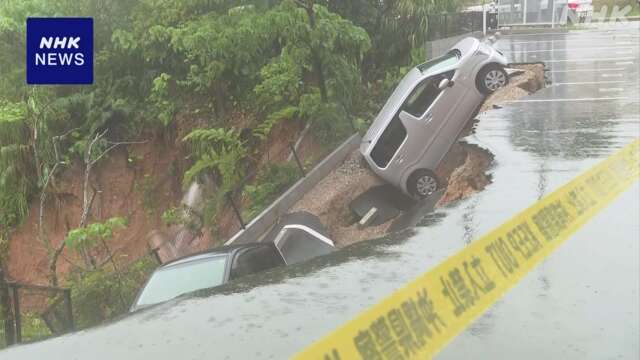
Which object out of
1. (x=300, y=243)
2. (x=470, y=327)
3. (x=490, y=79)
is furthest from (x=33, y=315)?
Answer: (x=470, y=327)

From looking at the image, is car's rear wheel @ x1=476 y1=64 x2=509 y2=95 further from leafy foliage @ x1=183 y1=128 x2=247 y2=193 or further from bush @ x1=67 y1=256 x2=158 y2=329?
bush @ x1=67 y1=256 x2=158 y2=329

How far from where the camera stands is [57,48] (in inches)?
600

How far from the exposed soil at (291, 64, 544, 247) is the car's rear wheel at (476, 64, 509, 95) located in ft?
2.14

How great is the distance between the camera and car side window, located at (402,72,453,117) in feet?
35.9

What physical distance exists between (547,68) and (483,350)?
45.1 ft

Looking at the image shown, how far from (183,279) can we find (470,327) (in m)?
3.70

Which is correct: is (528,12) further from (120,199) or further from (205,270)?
(205,270)

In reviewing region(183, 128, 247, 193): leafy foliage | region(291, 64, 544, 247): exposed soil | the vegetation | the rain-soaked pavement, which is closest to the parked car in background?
the vegetation

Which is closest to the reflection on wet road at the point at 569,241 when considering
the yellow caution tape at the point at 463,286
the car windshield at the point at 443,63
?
the yellow caution tape at the point at 463,286

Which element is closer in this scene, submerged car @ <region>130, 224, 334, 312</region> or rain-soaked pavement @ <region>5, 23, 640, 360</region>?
rain-soaked pavement @ <region>5, 23, 640, 360</region>

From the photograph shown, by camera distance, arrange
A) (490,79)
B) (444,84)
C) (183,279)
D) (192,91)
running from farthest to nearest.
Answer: (192,91), (490,79), (444,84), (183,279)

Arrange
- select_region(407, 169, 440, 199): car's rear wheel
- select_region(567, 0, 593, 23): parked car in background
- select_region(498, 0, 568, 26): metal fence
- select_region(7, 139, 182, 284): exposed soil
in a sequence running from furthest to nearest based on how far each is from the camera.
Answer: select_region(567, 0, 593, 23): parked car in background → select_region(498, 0, 568, 26): metal fence → select_region(7, 139, 182, 284): exposed soil → select_region(407, 169, 440, 199): car's rear wheel

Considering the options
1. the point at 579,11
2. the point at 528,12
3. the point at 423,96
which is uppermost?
the point at 579,11

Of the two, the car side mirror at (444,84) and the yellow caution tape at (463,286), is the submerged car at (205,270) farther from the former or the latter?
the car side mirror at (444,84)
